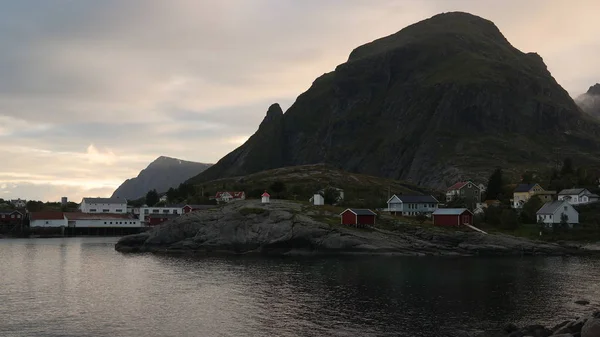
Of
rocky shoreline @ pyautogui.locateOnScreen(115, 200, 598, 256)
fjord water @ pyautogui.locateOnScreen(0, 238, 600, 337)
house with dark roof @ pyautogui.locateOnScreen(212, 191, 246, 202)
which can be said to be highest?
house with dark roof @ pyautogui.locateOnScreen(212, 191, 246, 202)

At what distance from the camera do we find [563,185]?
153 metres

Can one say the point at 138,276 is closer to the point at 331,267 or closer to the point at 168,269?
the point at 168,269

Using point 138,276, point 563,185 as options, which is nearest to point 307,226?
point 138,276

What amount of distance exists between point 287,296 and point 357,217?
5746 centimetres

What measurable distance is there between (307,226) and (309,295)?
51174mm

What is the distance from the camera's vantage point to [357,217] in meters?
Answer: 115

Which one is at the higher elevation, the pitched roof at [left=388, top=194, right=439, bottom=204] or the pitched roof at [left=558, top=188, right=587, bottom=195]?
the pitched roof at [left=558, top=188, right=587, bottom=195]

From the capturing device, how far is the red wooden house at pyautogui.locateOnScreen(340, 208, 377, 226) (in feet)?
378

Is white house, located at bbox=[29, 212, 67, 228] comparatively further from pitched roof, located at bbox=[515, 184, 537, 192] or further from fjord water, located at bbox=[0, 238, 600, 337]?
pitched roof, located at bbox=[515, 184, 537, 192]

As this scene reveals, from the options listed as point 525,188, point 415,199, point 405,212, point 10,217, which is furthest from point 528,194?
point 10,217

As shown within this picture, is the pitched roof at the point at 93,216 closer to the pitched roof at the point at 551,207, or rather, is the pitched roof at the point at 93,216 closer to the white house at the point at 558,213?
the pitched roof at the point at 551,207

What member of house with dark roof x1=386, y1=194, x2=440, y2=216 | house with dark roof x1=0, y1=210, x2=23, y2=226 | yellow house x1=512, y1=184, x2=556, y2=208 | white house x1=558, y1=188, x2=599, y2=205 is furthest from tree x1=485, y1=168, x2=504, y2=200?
house with dark roof x1=0, y1=210, x2=23, y2=226

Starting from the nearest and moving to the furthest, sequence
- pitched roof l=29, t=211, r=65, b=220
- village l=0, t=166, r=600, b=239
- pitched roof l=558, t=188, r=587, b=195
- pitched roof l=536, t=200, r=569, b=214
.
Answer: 1. village l=0, t=166, r=600, b=239
2. pitched roof l=536, t=200, r=569, b=214
3. pitched roof l=558, t=188, r=587, b=195
4. pitched roof l=29, t=211, r=65, b=220

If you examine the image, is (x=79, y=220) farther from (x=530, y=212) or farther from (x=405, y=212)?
(x=530, y=212)
